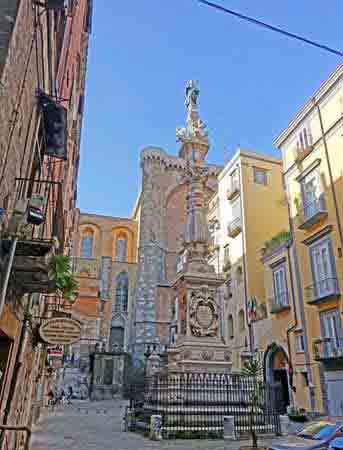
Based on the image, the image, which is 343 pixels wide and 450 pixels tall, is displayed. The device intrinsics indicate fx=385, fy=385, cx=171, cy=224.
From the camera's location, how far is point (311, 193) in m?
21.5

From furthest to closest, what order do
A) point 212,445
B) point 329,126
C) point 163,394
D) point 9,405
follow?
point 329,126 < point 163,394 < point 212,445 < point 9,405

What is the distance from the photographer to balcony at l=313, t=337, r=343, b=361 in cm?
1744

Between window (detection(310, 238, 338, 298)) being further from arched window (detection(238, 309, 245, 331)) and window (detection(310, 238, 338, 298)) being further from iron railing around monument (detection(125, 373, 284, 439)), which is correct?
arched window (detection(238, 309, 245, 331))

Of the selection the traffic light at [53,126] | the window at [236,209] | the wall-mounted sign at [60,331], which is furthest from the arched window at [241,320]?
the traffic light at [53,126]

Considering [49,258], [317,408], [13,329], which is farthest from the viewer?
[317,408]

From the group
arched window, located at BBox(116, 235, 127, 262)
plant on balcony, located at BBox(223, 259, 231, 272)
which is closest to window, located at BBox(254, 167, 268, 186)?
plant on balcony, located at BBox(223, 259, 231, 272)

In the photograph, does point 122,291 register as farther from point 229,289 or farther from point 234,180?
point 234,180

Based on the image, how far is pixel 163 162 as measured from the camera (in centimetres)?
5019

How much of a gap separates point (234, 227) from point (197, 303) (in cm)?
1756

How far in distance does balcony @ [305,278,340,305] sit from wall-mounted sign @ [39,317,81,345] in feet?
44.8

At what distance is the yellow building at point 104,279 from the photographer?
42.1m

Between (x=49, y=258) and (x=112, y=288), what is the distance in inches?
1681

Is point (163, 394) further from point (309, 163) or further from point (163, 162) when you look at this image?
point (163, 162)

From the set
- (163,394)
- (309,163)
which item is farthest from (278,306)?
(163,394)
